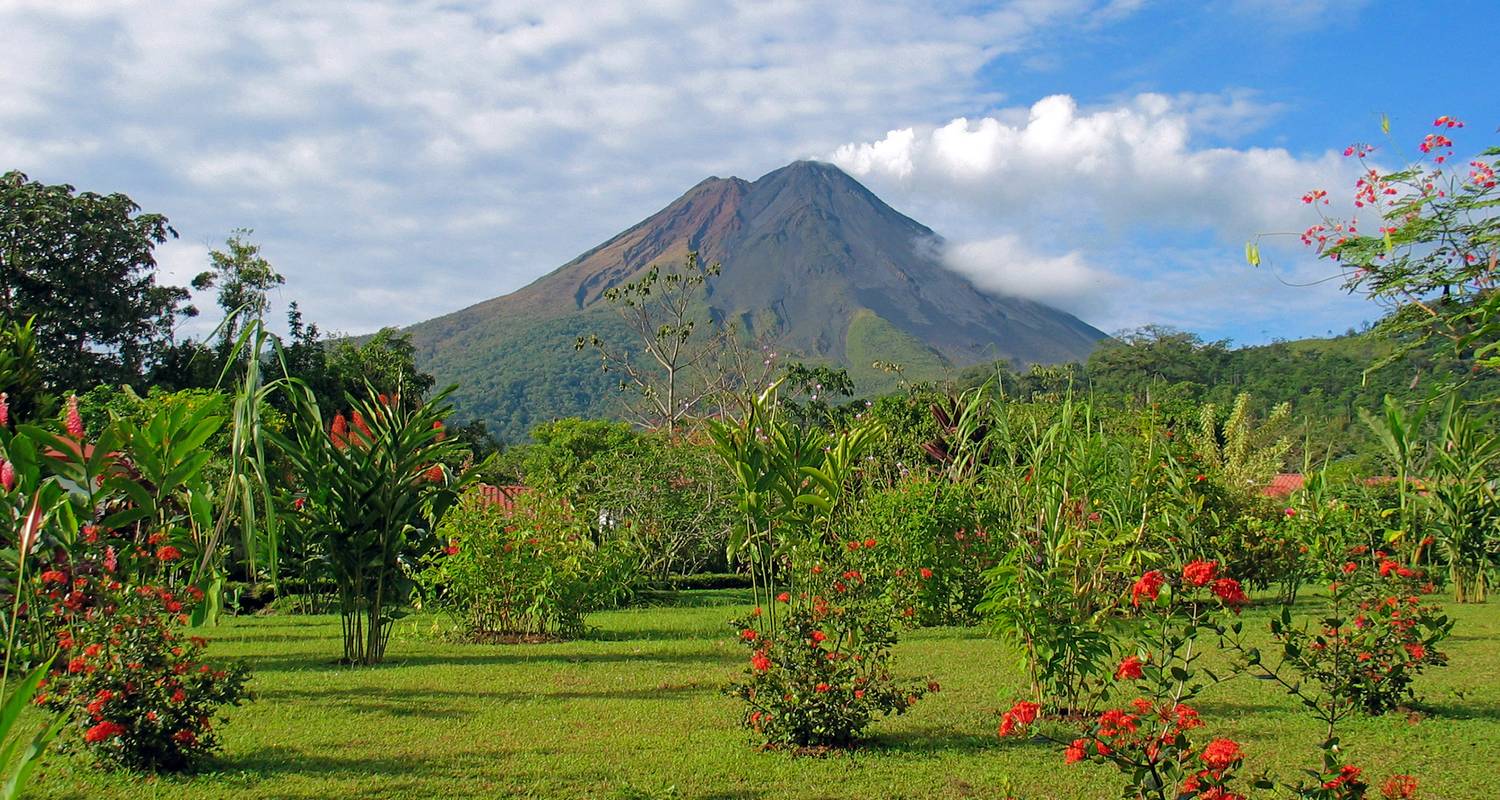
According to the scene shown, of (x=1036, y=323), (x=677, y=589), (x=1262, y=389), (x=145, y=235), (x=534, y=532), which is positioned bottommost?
(x=677, y=589)

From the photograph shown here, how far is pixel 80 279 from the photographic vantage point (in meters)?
25.6

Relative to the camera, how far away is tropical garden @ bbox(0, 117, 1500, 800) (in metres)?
4.32

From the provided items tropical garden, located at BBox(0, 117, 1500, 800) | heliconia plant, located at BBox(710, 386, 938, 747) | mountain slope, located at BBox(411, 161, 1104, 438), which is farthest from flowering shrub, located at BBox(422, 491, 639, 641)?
mountain slope, located at BBox(411, 161, 1104, 438)

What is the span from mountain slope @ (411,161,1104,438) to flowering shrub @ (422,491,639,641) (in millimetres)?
63138

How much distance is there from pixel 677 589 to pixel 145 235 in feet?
64.5

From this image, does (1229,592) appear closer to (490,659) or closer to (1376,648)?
(1376,648)

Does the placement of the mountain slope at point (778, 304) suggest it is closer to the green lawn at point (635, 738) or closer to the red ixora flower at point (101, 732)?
the green lawn at point (635, 738)

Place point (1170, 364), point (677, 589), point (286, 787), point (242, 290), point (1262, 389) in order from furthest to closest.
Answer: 1. point (1170, 364)
2. point (1262, 389)
3. point (242, 290)
4. point (677, 589)
5. point (286, 787)

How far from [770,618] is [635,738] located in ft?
9.66

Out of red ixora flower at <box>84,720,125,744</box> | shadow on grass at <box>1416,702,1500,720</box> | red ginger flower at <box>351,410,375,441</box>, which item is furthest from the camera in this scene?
red ginger flower at <box>351,410,375,441</box>

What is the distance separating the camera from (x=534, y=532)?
933cm

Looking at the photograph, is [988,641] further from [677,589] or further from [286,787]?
[677,589]

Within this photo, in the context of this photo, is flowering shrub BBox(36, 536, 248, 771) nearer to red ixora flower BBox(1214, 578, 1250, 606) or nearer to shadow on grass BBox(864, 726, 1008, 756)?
shadow on grass BBox(864, 726, 1008, 756)

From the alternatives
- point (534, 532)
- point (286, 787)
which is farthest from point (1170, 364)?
point (286, 787)
